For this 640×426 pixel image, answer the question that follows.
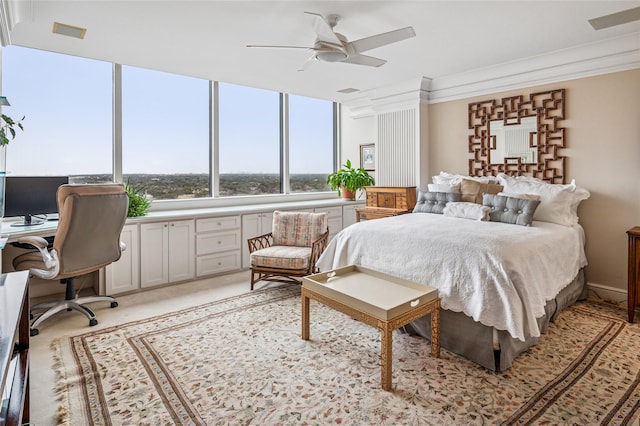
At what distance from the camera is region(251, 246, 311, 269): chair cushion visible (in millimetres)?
3898

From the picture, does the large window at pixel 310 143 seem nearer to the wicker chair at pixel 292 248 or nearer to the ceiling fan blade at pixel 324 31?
the wicker chair at pixel 292 248

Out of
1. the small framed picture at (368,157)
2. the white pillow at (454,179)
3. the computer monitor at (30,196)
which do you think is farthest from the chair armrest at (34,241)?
the small framed picture at (368,157)

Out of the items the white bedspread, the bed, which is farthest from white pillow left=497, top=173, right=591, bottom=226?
the white bedspread

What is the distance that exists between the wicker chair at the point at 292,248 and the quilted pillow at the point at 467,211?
1.41 metres

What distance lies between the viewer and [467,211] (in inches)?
148

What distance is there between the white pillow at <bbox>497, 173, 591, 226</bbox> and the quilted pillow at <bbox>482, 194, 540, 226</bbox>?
0.93ft

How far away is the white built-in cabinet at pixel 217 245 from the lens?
15.0 ft

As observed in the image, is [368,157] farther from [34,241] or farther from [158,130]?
[34,241]

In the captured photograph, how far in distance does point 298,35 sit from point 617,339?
3854 millimetres

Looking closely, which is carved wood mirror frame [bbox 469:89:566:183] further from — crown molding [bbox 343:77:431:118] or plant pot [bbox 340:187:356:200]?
plant pot [bbox 340:187:356:200]

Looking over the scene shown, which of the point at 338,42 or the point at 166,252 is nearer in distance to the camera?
the point at 338,42

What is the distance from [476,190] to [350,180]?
8.52 ft

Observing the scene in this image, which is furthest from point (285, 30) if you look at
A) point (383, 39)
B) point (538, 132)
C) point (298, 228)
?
point (538, 132)

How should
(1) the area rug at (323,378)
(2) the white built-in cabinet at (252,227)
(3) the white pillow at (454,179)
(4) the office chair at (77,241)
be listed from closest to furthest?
(1) the area rug at (323,378), (4) the office chair at (77,241), (3) the white pillow at (454,179), (2) the white built-in cabinet at (252,227)
